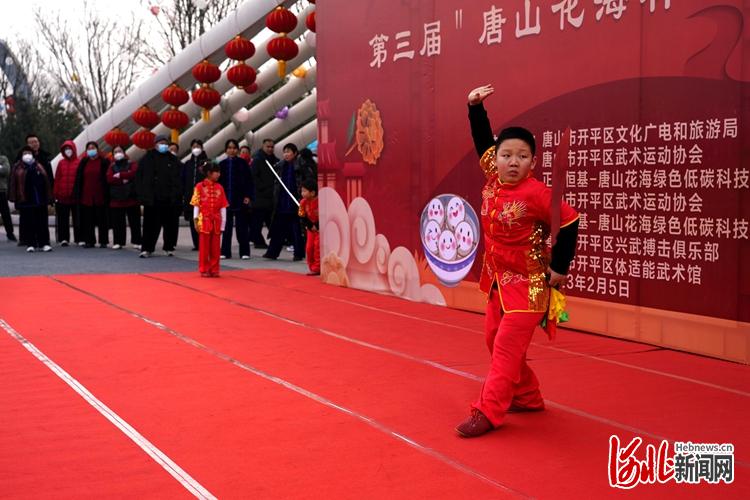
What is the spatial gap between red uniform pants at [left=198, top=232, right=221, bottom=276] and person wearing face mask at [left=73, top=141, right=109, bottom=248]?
5.50 m

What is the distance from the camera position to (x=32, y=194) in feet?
49.8

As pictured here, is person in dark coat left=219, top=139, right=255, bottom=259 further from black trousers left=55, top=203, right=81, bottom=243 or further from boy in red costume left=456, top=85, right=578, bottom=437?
boy in red costume left=456, top=85, right=578, bottom=437

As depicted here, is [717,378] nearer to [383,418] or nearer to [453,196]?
[383,418]

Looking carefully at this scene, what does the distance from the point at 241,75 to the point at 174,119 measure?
71.2 inches

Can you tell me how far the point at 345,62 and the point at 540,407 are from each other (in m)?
6.33

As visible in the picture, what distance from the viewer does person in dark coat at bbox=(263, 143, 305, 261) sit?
14016 millimetres

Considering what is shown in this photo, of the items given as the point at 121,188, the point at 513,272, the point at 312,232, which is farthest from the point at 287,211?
the point at 513,272

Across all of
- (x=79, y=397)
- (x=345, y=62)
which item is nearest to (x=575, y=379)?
(x=79, y=397)

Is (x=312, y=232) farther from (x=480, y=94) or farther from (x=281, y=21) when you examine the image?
(x=480, y=94)

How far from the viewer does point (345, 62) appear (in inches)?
415

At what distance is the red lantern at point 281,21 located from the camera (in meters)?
13.9

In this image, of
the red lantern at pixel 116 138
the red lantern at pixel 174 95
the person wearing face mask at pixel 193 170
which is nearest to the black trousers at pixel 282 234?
the person wearing face mask at pixel 193 170

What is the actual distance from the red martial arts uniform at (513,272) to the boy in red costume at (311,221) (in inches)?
285

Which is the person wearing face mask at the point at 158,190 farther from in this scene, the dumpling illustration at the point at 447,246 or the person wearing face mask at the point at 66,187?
the dumpling illustration at the point at 447,246
